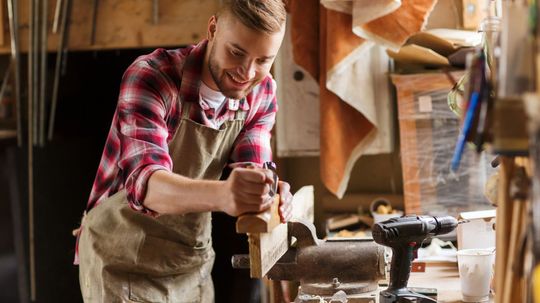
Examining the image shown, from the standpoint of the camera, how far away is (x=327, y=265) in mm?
2254

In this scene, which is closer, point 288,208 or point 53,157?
point 288,208

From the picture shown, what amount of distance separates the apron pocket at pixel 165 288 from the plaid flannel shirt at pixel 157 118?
30 cm

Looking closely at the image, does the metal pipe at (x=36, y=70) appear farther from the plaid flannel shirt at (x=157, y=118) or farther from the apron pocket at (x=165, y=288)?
the apron pocket at (x=165, y=288)

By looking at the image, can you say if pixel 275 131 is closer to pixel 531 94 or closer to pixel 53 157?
pixel 53 157

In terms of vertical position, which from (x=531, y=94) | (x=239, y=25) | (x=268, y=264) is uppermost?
(x=239, y=25)

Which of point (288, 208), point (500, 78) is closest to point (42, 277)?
point (288, 208)

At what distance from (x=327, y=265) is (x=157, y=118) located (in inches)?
24.2

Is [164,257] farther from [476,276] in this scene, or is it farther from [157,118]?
[476,276]

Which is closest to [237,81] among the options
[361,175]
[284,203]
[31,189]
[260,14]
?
[260,14]

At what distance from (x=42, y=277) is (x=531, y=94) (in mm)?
3730

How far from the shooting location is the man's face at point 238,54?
2.08 meters

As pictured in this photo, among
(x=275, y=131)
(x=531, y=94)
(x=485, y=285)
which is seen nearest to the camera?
(x=531, y=94)

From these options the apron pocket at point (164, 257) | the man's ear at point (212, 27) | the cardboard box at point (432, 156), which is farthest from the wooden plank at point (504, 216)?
the cardboard box at point (432, 156)

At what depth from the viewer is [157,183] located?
1.95m
